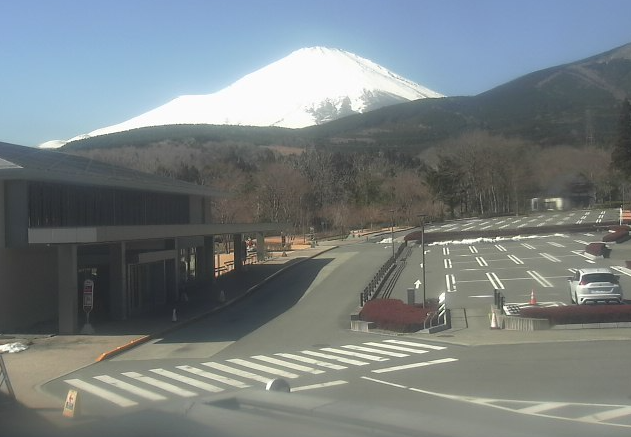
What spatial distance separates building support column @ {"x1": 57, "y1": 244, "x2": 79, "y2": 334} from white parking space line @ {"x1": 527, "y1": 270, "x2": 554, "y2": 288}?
70.9ft

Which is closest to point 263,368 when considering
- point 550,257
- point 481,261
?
point 481,261

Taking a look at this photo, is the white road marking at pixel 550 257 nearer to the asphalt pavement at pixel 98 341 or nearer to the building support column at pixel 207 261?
the asphalt pavement at pixel 98 341

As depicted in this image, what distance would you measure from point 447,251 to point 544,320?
3181 cm

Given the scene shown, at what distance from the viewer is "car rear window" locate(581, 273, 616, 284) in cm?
2423

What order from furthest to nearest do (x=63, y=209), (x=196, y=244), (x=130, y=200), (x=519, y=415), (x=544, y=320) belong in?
(x=196, y=244), (x=130, y=200), (x=63, y=209), (x=544, y=320), (x=519, y=415)

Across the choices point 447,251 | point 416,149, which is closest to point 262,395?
point 447,251

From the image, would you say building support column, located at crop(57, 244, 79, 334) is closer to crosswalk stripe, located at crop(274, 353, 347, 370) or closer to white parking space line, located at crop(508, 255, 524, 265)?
crosswalk stripe, located at crop(274, 353, 347, 370)

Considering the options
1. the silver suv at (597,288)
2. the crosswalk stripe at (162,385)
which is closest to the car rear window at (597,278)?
the silver suv at (597,288)

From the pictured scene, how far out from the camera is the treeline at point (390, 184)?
82188 millimetres

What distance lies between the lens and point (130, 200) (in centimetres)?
3178

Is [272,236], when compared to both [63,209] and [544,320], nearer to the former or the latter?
[63,209]

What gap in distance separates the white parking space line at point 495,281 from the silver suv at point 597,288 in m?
8.11

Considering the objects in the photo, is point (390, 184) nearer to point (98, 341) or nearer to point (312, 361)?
point (98, 341)

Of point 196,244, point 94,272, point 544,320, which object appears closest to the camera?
point 544,320
